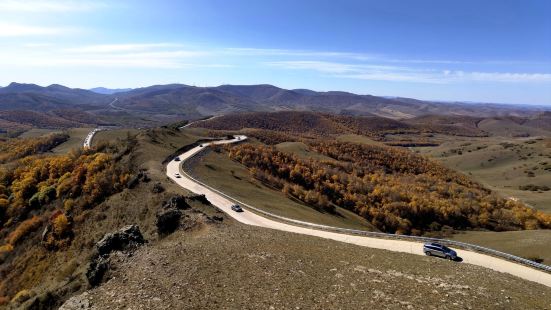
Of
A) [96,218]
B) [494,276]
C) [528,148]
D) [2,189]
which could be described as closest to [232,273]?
[494,276]

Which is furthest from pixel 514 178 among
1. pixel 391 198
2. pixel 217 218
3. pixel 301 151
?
pixel 217 218

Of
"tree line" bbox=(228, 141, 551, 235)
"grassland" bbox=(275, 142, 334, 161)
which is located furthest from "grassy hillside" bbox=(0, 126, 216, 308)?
"grassland" bbox=(275, 142, 334, 161)

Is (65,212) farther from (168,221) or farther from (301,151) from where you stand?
(301,151)

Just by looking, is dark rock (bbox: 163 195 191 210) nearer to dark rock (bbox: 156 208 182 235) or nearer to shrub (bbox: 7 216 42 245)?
dark rock (bbox: 156 208 182 235)

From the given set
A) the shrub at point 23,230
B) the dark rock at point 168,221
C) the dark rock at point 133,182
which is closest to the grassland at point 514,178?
the dark rock at point 168,221

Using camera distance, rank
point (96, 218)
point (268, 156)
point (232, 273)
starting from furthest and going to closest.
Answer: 1. point (268, 156)
2. point (96, 218)
3. point (232, 273)

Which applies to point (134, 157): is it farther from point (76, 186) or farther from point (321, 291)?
point (321, 291)
